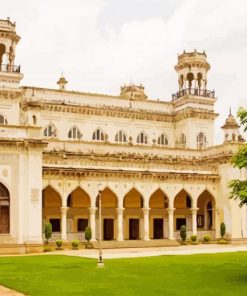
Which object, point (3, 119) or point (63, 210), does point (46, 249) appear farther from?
point (3, 119)

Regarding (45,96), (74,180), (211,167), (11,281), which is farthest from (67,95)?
(11,281)

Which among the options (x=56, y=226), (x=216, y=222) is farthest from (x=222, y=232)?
(x=56, y=226)

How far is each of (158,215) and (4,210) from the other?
1697 centimetres

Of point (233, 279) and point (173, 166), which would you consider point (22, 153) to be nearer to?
point (173, 166)

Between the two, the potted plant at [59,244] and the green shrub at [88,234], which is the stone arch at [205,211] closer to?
the green shrub at [88,234]

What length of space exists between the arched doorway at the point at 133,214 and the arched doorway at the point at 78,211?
3.65 metres

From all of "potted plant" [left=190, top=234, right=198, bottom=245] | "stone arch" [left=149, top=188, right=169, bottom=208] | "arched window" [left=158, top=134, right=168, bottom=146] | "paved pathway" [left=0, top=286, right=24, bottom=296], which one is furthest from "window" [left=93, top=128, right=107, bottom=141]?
"paved pathway" [left=0, top=286, right=24, bottom=296]

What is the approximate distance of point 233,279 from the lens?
20.3 m

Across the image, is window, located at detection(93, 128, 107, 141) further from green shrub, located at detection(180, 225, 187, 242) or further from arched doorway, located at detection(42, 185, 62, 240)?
green shrub, located at detection(180, 225, 187, 242)

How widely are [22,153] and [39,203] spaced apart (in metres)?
3.45

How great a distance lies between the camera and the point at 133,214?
50.0 m

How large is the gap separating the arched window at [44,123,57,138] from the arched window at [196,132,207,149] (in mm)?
14253

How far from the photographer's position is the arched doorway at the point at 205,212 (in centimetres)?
5217

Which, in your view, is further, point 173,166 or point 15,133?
point 173,166
